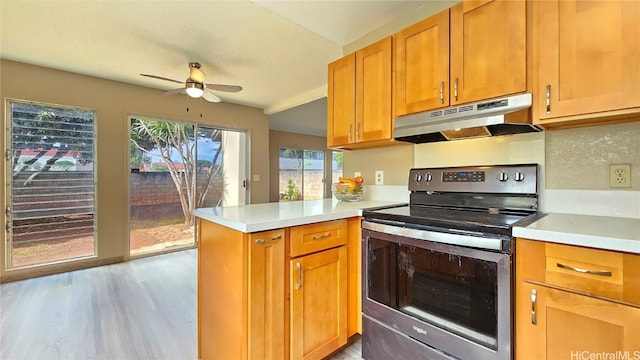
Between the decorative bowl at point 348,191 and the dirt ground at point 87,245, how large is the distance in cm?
318

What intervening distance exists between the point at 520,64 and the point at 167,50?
3.02 metres

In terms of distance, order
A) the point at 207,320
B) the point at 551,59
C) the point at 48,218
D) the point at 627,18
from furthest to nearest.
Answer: the point at 48,218 < the point at 207,320 < the point at 551,59 < the point at 627,18

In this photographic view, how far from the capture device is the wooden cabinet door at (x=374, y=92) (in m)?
1.80

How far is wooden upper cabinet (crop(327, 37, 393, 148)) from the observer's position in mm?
1812

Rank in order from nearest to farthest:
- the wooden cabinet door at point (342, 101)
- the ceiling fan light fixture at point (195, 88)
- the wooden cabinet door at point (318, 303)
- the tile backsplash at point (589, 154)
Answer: the tile backsplash at point (589, 154), the wooden cabinet door at point (318, 303), the wooden cabinet door at point (342, 101), the ceiling fan light fixture at point (195, 88)

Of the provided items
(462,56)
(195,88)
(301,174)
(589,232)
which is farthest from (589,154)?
(301,174)

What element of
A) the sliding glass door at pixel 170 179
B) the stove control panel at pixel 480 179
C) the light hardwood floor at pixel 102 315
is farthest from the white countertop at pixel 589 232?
the sliding glass door at pixel 170 179

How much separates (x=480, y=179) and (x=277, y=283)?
4.25 ft

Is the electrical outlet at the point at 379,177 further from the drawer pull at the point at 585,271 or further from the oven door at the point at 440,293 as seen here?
the drawer pull at the point at 585,271

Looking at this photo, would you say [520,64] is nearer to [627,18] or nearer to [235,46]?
[627,18]

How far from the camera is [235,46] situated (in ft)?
8.89

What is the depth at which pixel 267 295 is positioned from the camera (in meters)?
1.22

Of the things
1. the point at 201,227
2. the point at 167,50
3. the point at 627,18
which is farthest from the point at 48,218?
the point at 627,18

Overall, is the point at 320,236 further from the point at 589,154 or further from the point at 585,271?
the point at 589,154
